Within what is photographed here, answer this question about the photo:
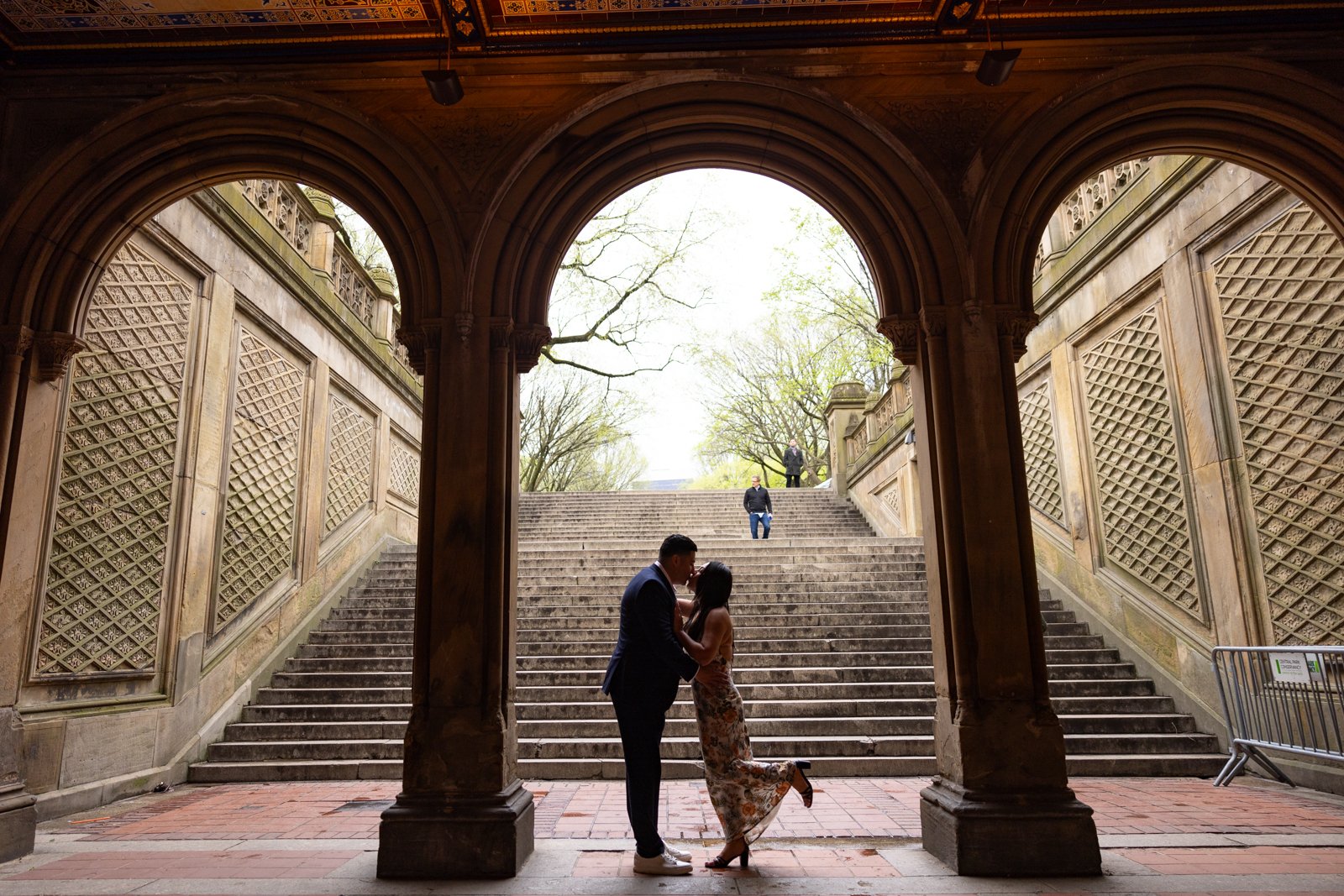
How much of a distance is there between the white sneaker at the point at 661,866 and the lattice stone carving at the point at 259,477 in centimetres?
559

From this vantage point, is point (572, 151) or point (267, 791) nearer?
point (572, 151)

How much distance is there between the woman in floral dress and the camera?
160 inches

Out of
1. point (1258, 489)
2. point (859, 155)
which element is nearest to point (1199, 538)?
point (1258, 489)

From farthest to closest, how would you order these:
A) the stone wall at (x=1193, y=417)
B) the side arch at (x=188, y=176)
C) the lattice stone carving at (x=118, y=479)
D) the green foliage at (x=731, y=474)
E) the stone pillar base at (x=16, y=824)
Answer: the green foliage at (x=731, y=474), the stone wall at (x=1193, y=417), the lattice stone carving at (x=118, y=479), the side arch at (x=188, y=176), the stone pillar base at (x=16, y=824)

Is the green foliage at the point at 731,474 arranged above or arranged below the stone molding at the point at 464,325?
above

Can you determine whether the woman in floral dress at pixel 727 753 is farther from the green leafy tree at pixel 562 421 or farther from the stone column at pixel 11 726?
the green leafy tree at pixel 562 421

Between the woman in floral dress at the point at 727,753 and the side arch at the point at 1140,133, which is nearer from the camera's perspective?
the woman in floral dress at the point at 727,753

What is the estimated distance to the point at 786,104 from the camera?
521cm

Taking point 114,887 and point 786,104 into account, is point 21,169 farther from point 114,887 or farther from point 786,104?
point 786,104

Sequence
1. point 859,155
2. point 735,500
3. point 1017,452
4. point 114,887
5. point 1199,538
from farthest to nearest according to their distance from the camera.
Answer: point 735,500
point 1199,538
point 859,155
point 1017,452
point 114,887

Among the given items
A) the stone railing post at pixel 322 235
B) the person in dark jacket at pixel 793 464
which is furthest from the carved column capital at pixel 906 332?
the person in dark jacket at pixel 793 464

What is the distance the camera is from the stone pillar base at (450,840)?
4090 millimetres

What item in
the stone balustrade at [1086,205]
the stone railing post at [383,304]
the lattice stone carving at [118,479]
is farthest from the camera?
the stone railing post at [383,304]

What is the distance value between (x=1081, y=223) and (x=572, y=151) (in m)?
6.95
